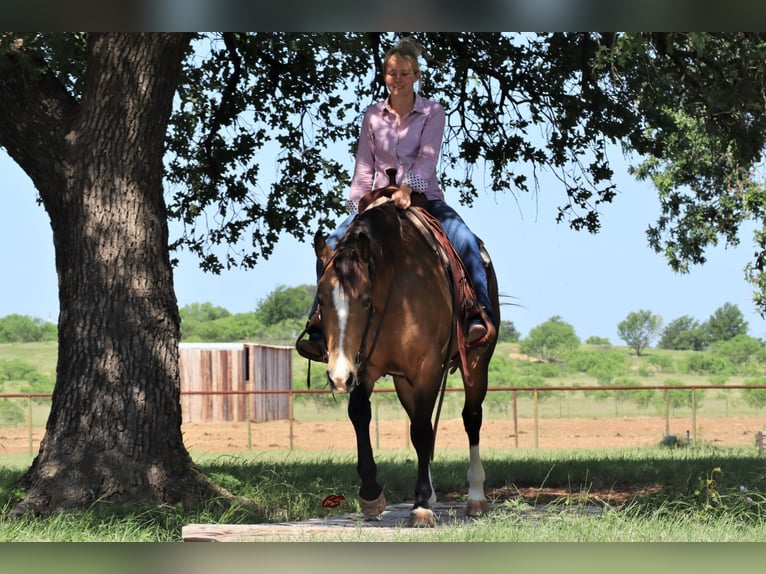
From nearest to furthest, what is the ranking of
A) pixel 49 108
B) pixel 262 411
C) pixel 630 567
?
pixel 630 567 → pixel 49 108 → pixel 262 411

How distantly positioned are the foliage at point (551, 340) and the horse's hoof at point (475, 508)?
33.7m

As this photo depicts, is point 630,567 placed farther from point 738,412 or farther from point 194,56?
point 738,412

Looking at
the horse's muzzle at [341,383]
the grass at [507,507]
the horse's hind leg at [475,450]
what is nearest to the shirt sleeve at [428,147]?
the horse's hind leg at [475,450]

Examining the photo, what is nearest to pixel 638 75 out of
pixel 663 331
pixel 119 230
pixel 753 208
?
pixel 753 208

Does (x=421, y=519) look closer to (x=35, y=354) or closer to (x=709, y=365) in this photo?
(x=709, y=365)

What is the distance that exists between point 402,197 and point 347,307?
4.12ft

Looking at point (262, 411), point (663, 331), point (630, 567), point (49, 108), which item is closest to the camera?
point (630, 567)

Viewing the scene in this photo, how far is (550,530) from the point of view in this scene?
5.74 metres

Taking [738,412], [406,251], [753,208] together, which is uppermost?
[753,208]

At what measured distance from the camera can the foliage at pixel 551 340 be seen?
40.6 metres

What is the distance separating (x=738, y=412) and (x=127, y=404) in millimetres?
26098

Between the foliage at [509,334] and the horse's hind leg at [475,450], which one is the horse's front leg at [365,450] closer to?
the horse's hind leg at [475,450]

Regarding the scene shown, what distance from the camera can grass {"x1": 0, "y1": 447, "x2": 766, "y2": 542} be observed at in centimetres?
579

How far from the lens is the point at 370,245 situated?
5445 millimetres
